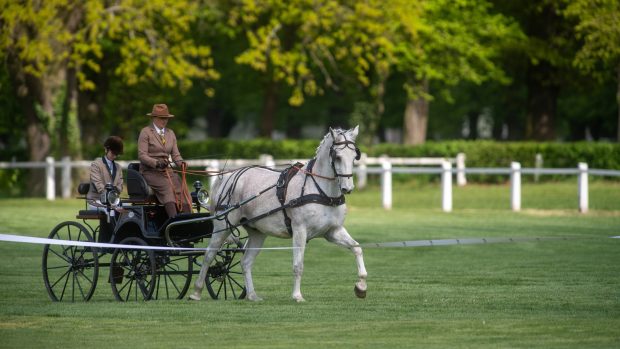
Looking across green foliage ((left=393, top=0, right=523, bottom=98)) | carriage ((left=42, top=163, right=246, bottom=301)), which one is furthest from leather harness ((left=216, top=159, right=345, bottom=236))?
green foliage ((left=393, top=0, right=523, bottom=98))

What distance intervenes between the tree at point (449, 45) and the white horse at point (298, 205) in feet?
103

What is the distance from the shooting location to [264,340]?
34.0 ft

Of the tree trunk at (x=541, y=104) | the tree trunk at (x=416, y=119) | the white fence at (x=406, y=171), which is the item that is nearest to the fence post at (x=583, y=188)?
the white fence at (x=406, y=171)

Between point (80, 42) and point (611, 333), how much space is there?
92.9ft

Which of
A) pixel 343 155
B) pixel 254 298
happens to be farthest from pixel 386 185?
pixel 343 155

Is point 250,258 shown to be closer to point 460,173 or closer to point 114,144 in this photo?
point 114,144

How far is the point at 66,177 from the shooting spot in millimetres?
35219

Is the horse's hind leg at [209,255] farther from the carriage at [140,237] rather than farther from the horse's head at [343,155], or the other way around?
the horse's head at [343,155]

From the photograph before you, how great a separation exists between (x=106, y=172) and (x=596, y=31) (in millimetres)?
29711

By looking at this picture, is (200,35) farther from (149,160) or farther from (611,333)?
(611,333)

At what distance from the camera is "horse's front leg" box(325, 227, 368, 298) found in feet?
42.0

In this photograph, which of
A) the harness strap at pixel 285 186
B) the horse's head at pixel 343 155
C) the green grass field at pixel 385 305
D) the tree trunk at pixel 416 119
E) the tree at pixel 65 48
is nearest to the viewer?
the green grass field at pixel 385 305

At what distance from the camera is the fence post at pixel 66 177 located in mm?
34984

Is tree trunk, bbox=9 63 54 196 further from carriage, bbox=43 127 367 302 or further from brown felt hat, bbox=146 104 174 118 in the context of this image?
brown felt hat, bbox=146 104 174 118
